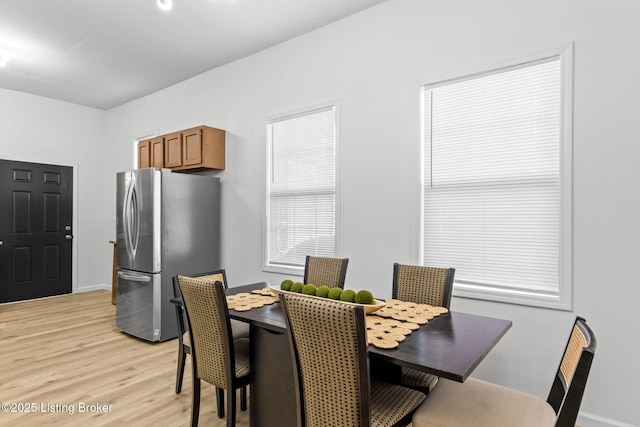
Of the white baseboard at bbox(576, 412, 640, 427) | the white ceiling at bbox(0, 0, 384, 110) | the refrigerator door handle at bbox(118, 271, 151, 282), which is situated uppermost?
the white ceiling at bbox(0, 0, 384, 110)

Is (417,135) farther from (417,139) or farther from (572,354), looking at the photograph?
(572,354)

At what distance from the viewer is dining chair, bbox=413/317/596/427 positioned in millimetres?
1485

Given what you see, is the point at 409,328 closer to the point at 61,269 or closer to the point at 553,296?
the point at 553,296

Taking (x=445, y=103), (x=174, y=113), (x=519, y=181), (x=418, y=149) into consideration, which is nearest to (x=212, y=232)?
(x=174, y=113)

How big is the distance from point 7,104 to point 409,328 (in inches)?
253

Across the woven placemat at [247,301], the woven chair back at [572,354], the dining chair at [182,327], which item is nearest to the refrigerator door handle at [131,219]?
the dining chair at [182,327]

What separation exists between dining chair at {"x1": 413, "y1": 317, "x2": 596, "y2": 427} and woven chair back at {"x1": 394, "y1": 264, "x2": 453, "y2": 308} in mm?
623

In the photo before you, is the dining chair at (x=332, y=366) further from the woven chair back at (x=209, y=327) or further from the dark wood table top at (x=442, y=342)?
the woven chair back at (x=209, y=327)

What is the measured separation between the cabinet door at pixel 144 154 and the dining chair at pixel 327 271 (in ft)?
10.0

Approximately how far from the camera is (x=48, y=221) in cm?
570

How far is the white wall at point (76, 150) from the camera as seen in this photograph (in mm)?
5391

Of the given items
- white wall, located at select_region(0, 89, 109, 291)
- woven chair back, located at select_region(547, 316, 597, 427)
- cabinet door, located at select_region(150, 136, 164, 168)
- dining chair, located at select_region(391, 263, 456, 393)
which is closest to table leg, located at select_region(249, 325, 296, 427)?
dining chair, located at select_region(391, 263, 456, 393)

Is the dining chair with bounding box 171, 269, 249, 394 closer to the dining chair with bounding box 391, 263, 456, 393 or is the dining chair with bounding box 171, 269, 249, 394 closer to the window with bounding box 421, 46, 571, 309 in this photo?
the dining chair with bounding box 391, 263, 456, 393

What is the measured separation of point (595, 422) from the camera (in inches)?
86.9
